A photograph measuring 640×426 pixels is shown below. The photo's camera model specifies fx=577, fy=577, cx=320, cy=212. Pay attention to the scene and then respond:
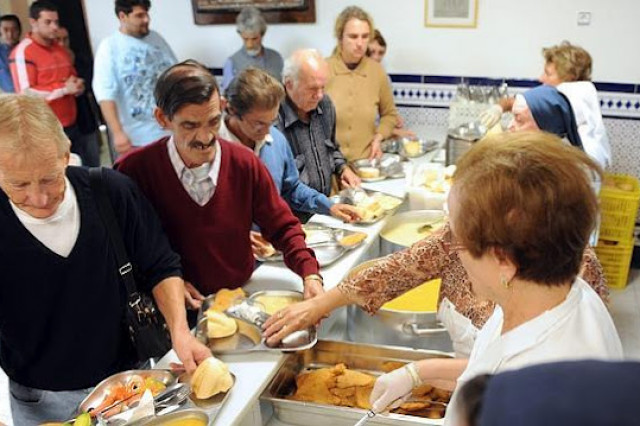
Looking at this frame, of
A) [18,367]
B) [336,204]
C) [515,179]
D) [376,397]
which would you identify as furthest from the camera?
[336,204]

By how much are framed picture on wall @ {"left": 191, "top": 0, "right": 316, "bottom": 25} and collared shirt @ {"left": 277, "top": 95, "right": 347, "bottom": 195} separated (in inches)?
73.7

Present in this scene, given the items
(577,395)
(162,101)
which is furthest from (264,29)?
(577,395)

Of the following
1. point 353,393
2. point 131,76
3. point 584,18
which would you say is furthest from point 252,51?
point 353,393

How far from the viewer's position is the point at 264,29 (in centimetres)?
438

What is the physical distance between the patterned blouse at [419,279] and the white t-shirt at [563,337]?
45cm

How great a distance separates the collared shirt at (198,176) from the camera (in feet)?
5.74

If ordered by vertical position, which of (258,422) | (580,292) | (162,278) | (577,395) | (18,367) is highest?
(577,395)

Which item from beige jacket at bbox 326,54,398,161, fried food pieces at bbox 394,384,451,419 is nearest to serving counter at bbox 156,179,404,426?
fried food pieces at bbox 394,384,451,419

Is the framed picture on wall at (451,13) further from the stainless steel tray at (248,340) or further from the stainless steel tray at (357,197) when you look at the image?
the stainless steel tray at (248,340)

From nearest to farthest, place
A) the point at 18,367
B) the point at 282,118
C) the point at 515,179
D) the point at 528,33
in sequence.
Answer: the point at 515,179 < the point at 18,367 < the point at 282,118 < the point at 528,33

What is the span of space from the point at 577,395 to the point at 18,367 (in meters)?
1.48

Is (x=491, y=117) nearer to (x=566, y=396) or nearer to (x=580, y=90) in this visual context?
(x=580, y=90)

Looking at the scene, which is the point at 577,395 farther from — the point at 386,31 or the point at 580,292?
the point at 386,31

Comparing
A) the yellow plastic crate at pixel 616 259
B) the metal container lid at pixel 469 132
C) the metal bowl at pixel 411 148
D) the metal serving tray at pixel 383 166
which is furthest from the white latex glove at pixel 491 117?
the yellow plastic crate at pixel 616 259
